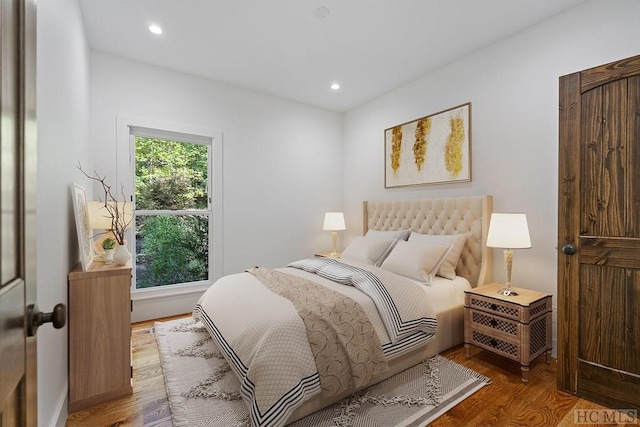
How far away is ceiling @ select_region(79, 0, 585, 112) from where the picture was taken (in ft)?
7.93

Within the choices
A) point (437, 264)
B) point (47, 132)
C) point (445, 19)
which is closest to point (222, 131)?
point (47, 132)

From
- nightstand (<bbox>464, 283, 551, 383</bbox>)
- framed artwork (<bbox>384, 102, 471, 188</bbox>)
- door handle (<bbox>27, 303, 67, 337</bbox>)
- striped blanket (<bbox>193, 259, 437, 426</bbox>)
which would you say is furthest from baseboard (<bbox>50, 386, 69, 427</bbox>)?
framed artwork (<bbox>384, 102, 471, 188</bbox>)

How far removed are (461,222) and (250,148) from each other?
2696mm

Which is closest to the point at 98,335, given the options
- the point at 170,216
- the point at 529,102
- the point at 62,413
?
the point at 62,413

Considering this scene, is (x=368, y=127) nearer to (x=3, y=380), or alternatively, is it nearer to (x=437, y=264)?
(x=437, y=264)

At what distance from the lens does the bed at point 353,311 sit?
1618mm

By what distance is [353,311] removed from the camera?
1992 mm

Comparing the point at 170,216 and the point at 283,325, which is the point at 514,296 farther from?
the point at 170,216

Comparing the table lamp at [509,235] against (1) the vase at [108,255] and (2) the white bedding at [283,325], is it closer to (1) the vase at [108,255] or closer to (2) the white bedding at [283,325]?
(2) the white bedding at [283,325]

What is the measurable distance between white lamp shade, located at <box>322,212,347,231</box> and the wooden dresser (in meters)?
2.71

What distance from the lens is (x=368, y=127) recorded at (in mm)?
4344

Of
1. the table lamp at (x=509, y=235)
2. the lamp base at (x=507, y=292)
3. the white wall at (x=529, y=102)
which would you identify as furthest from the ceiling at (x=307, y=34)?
the lamp base at (x=507, y=292)

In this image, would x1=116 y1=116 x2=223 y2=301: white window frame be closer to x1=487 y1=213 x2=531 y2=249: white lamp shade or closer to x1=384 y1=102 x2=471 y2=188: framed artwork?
x1=384 y1=102 x2=471 y2=188: framed artwork

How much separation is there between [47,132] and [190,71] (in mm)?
2322
